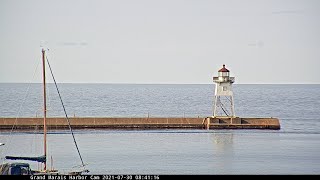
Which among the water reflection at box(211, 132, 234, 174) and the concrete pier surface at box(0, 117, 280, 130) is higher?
the concrete pier surface at box(0, 117, 280, 130)

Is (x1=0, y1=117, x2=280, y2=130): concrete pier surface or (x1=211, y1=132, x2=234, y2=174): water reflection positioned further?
(x1=0, y1=117, x2=280, y2=130): concrete pier surface

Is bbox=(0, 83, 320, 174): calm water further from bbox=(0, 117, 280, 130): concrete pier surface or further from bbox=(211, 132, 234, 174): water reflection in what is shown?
bbox=(0, 117, 280, 130): concrete pier surface

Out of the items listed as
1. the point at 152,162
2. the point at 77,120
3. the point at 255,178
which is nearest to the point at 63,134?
the point at 77,120

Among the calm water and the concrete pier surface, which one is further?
the concrete pier surface

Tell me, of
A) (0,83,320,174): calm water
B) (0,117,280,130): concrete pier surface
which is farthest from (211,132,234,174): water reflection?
(0,117,280,130): concrete pier surface

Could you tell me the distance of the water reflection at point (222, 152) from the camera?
→ 7462cm

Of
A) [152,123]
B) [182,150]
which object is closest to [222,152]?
[182,150]

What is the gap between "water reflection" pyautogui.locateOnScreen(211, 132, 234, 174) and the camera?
245ft

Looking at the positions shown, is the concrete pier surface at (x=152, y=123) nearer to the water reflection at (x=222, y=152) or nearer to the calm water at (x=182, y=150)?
the calm water at (x=182, y=150)

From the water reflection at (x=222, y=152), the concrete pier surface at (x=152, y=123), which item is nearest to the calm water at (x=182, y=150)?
the water reflection at (x=222, y=152)

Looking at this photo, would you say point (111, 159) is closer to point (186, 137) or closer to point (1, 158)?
point (1, 158)

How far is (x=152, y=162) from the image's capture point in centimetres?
7825

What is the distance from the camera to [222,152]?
90375 mm

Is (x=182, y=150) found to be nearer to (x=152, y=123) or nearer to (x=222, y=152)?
(x=222, y=152)
